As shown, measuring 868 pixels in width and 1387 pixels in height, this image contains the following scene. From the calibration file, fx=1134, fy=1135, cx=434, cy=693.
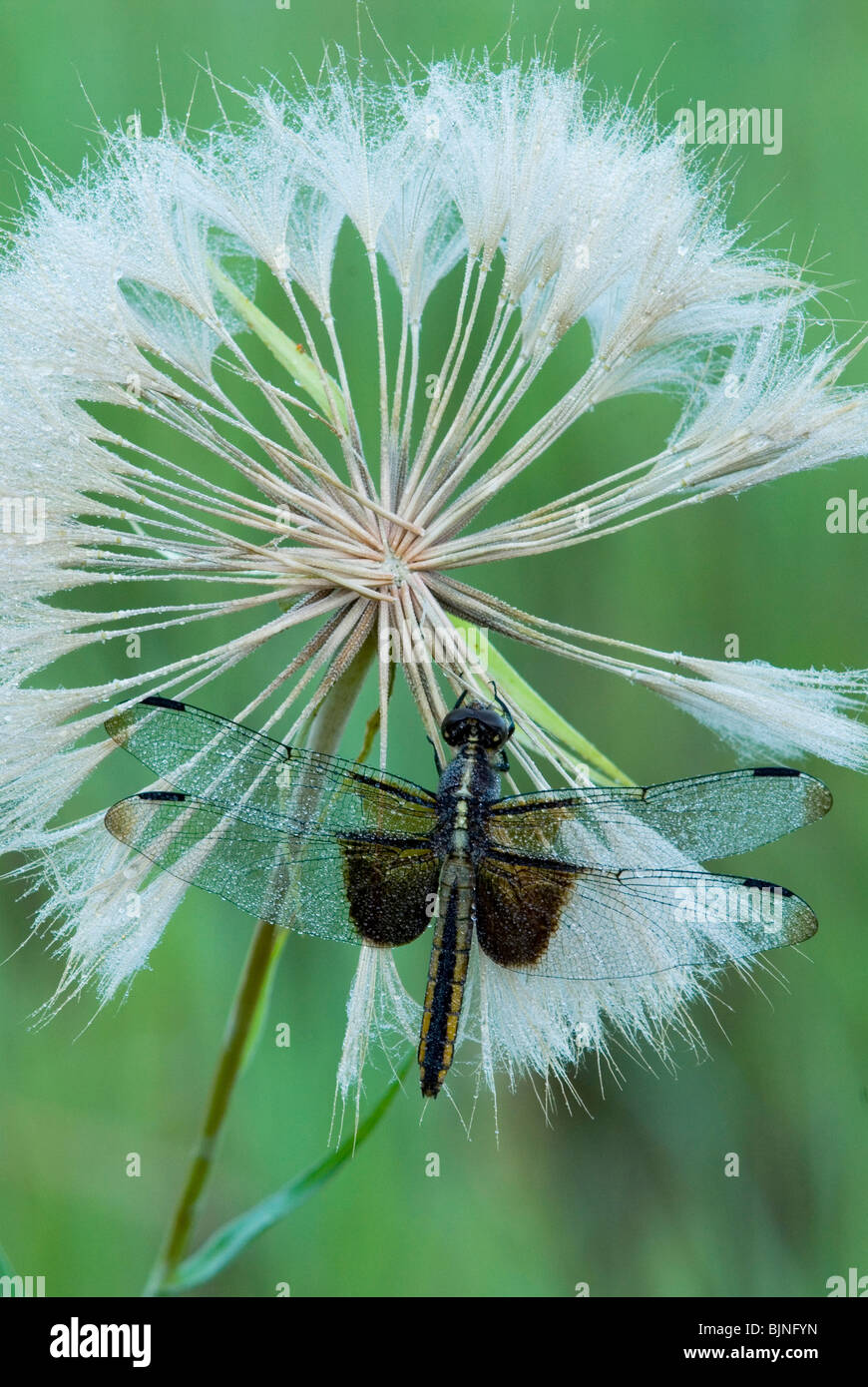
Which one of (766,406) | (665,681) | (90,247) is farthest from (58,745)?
(766,406)

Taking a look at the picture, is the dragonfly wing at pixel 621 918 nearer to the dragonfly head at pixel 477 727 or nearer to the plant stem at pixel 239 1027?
the dragonfly head at pixel 477 727

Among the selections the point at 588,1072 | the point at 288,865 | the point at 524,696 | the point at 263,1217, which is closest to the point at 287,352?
the point at 524,696

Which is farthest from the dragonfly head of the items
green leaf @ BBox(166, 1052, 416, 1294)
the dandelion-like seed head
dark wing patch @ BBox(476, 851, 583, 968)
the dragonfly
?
green leaf @ BBox(166, 1052, 416, 1294)

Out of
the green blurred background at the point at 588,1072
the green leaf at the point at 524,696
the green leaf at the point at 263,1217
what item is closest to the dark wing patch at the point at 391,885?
the green leaf at the point at 524,696

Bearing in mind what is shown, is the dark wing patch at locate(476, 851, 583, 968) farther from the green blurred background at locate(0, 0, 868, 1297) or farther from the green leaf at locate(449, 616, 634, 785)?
the green blurred background at locate(0, 0, 868, 1297)

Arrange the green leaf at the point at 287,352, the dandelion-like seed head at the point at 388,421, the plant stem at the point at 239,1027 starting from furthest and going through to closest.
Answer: the green leaf at the point at 287,352 → the plant stem at the point at 239,1027 → the dandelion-like seed head at the point at 388,421
